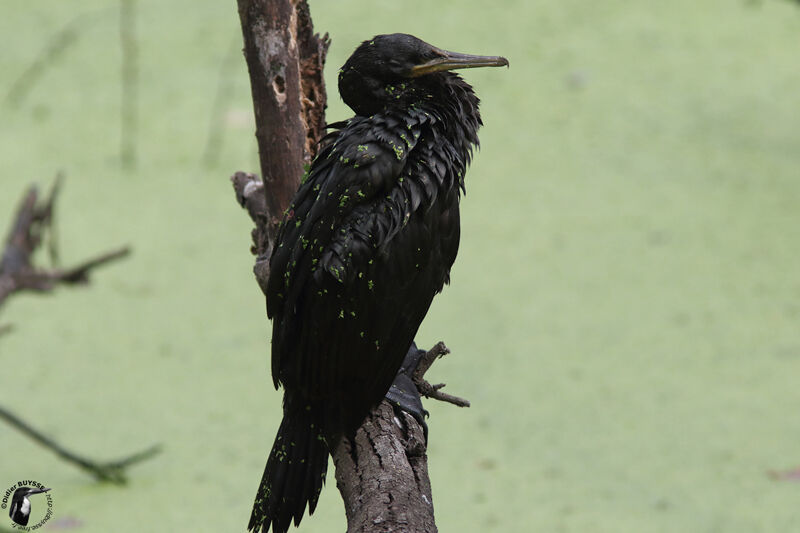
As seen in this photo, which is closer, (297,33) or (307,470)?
(307,470)

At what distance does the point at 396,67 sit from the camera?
1600mm

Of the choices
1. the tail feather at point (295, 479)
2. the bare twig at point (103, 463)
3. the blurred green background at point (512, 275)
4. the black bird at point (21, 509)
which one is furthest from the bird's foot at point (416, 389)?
the bare twig at point (103, 463)

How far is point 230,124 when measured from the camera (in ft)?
13.3

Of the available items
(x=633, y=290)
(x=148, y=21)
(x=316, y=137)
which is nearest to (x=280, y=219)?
(x=316, y=137)

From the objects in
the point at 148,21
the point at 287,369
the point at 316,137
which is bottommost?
the point at 287,369

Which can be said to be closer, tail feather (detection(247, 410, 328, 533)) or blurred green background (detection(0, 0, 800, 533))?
tail feather (detection(247, 410, 328, 533))

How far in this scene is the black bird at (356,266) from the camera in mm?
1489

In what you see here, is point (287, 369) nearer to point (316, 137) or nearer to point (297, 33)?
point (316, 137)

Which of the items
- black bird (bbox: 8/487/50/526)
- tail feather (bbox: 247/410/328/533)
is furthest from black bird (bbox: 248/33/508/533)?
black bird (bbox: 8/487/50/526)

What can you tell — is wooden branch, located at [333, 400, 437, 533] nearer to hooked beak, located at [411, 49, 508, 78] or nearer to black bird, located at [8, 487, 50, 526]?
hooked beak, located at [411, 49, 508, 78]

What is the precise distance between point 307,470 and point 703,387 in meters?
1.73

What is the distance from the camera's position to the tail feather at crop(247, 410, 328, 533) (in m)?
1.52

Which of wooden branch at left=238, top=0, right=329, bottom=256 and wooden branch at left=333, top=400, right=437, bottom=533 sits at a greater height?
wooden branch at left=238, top=0, right=329, bottom=256

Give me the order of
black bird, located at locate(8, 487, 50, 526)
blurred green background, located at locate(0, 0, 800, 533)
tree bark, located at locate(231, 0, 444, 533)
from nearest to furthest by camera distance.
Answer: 1. tree bark, located at locate(231, 0, 444, 533)
2. black bird, located at locate(8, 487, 50, 526)
3. blurred green background, located at locate(0, 0, 800, 533)
